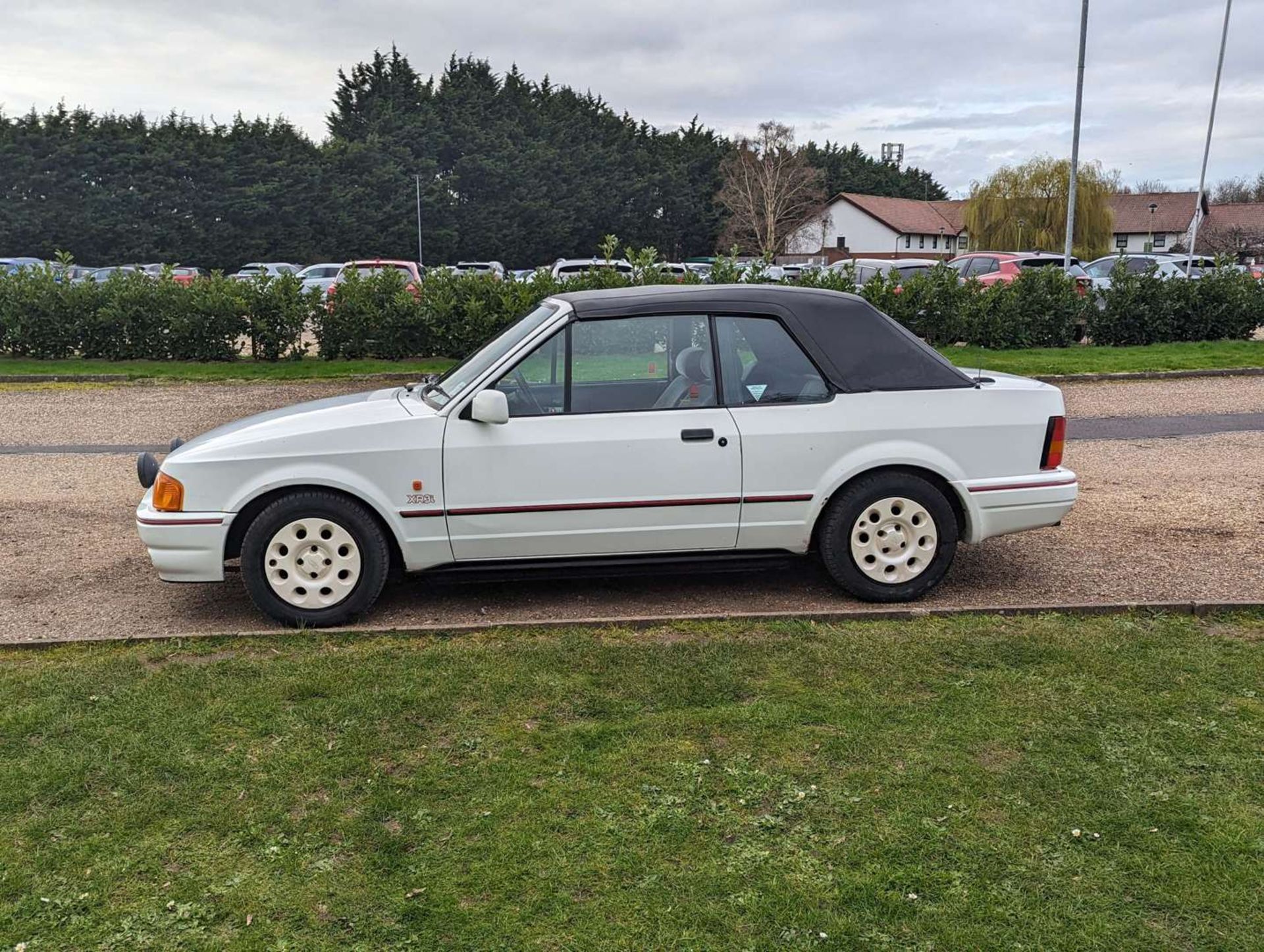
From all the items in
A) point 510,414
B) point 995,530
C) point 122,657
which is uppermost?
point 510,414

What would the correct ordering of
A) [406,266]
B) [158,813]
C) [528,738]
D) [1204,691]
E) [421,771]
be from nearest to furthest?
[158,813] < [421,771] < [528,738] < [1204,691] < [406,266]

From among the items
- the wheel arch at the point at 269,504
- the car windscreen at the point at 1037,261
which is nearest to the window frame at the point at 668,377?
the wheel arch at the point at 269,504

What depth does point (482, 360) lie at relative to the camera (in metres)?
6.03

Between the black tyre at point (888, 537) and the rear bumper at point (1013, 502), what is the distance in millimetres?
132

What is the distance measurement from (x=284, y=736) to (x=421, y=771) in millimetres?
688

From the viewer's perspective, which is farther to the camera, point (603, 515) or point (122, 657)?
point (603, 515)

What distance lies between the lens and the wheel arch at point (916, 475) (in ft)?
19.1

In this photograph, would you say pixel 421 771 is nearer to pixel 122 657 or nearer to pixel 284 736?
pixel 284 736

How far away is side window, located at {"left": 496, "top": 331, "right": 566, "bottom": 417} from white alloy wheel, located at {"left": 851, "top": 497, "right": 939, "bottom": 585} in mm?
1755

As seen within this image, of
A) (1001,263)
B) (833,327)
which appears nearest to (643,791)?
(833,327)

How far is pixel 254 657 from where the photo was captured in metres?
5.21

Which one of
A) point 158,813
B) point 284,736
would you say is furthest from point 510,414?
point 158,813

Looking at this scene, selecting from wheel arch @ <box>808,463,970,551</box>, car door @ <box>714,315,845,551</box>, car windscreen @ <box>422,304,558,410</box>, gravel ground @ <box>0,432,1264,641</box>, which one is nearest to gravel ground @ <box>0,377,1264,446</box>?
gravel ground @ <box>0,432,1264,641</box>

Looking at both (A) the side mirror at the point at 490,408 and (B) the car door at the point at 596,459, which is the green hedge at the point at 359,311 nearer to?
(B) the car door at the point at 596,459
